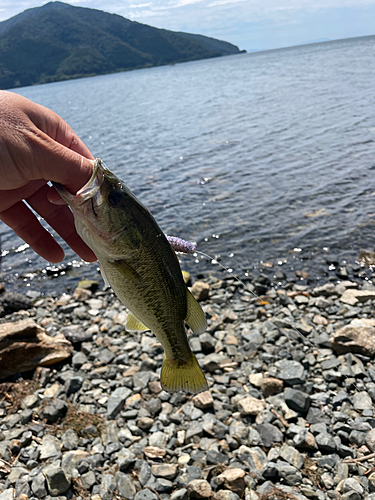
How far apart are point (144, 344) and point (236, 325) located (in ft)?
7.37

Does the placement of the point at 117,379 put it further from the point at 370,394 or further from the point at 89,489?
the point at 370,394

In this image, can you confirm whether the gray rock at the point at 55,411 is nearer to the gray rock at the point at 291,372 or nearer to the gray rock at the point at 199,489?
the gray rock at the point at 199,489

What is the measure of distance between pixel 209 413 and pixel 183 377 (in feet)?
12.2

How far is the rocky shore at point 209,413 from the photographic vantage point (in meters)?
4.71

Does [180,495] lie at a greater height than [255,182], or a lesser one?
lesser

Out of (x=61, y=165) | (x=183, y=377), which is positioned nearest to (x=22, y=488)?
(x=183, y=377)

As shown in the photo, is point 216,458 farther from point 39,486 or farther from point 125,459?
point 39,486

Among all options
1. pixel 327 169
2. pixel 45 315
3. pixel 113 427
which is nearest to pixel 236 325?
pixel 113 427

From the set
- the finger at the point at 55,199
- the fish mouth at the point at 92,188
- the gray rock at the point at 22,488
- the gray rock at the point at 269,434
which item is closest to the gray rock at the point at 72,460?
the gray rock at the point at 22,488

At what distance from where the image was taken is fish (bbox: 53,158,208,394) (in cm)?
229

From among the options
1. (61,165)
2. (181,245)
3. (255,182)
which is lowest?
(255,182)

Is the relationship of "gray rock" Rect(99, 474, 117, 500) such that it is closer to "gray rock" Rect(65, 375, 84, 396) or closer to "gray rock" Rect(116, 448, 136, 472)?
"gray rock" Rect(116, 448, 136, 472)

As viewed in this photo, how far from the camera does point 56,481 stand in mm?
4562

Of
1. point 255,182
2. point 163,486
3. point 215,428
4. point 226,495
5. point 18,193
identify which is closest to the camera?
point 18,193
